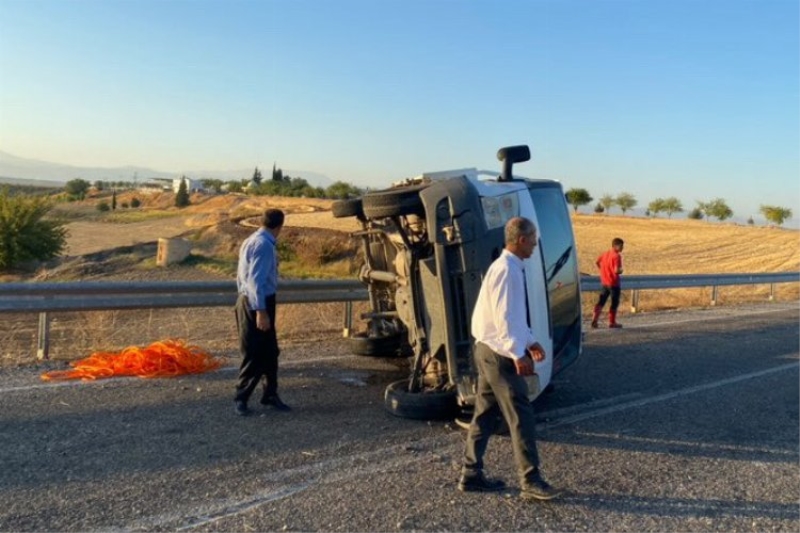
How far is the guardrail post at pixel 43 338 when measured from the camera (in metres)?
8.22

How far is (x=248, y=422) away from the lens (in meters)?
6.11

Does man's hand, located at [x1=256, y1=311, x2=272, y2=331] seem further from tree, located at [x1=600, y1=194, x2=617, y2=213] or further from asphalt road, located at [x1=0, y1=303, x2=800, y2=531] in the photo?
tree, located at [x1=600, y1=194, x2=617, y2=213]

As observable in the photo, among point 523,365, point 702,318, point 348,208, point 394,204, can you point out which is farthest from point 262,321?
point 702,318

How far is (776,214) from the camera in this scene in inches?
3511

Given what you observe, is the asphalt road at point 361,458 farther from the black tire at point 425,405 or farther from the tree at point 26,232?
the tree at point 26,232

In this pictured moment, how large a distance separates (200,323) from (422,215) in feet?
24.3

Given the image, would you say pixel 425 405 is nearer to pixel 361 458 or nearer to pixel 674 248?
pixel 361 458

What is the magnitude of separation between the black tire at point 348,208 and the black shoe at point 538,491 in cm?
323

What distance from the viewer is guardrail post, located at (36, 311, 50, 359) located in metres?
8.22

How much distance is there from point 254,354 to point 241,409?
1.62ft

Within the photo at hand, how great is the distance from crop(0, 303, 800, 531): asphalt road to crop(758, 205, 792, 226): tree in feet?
301

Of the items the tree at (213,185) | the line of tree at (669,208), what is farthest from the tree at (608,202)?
the tree at (213,185)

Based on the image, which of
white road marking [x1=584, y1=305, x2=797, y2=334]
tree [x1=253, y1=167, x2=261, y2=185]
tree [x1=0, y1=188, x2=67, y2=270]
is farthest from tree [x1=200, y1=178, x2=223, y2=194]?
white road marking [x1=584, y1=305, x2=797, y2=334]

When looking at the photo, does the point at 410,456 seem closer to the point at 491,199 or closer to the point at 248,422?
the point at 248,422
